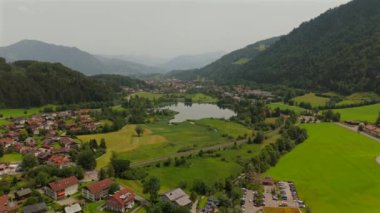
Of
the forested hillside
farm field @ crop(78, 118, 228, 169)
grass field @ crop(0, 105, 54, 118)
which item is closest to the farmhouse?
farm field @ crop(78, 118, 228, 169)

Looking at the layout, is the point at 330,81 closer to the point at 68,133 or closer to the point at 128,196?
the point at 68,133

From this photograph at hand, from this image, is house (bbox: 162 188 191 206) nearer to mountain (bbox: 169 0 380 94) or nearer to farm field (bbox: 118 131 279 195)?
farm field (bbox: 118 131 279 195)

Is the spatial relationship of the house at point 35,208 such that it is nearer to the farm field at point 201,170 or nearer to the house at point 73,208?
the house at point 73,208

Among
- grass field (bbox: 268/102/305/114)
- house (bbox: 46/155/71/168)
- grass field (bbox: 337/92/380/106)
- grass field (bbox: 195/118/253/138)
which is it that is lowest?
grass field (bbox: 195/118/253/138)

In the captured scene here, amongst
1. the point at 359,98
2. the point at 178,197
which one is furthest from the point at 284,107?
the point at 178,197

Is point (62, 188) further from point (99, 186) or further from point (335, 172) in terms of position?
point (335, 172)

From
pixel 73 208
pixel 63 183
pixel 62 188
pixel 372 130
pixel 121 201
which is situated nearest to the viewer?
pixel 73 208
